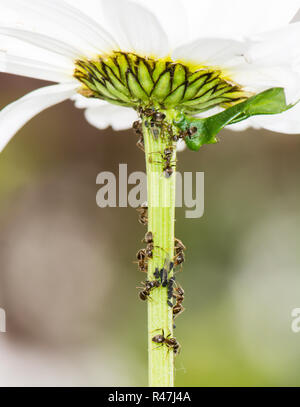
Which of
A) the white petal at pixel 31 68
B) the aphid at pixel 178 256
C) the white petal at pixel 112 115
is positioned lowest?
the aphid at pixel 178 256

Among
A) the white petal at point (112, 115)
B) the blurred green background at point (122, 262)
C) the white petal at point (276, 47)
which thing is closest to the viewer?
the white petal at point (276, 47)

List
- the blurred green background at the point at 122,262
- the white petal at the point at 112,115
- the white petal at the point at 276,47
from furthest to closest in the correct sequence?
the blurred green background at the point at 122,262, the white petal at the point at 112,115, the white petal at the point at 276,47

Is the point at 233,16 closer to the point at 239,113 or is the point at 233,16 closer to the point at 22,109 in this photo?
the point at 239,113

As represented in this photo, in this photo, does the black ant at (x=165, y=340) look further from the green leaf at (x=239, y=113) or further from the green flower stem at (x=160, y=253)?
the green leaf at (x=239, y=113)

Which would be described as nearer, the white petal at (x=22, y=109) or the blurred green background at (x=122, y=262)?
the white petal at (x=22, y=109)

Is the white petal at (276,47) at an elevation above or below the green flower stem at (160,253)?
above

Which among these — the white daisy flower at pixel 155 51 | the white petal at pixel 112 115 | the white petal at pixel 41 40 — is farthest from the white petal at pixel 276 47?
the white petal at pixel 112 115

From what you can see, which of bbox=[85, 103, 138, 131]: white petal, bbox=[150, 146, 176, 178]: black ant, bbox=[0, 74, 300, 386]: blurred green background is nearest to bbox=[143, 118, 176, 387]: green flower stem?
bbox=[150, 146, 176, 178]: black ant
